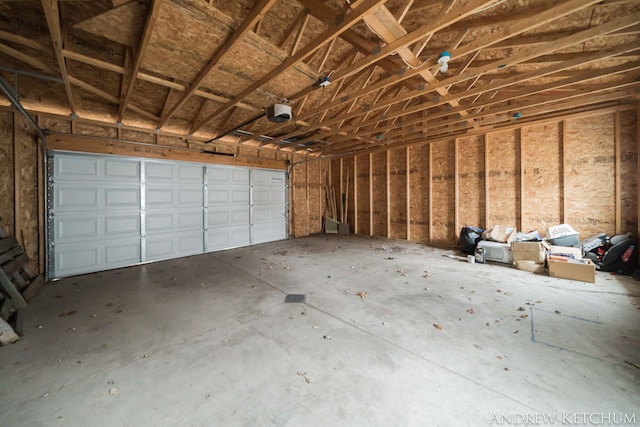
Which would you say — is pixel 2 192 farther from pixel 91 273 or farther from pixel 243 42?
pixel 243 42

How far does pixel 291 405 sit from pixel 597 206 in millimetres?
6692

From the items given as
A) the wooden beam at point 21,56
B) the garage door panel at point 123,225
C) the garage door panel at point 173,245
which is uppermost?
the wooden beam at point 21,56

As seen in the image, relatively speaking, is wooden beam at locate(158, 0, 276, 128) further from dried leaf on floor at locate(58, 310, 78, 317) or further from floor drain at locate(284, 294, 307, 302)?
dried leaf on floor at locate(58, 310, 78, 317)

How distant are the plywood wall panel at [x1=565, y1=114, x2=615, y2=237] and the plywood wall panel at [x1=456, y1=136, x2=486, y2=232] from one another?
5.03ft

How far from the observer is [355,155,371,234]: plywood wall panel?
8.30 meters

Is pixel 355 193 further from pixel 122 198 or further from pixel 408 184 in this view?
pixel 122 198

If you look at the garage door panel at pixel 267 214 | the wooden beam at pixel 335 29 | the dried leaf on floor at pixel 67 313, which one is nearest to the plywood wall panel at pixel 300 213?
the garage door panel at pixel 267 214

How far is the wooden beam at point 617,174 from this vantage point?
167 inches

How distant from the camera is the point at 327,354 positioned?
199cm

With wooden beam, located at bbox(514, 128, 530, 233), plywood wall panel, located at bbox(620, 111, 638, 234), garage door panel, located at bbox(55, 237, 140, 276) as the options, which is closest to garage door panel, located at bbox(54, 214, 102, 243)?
garage door panel, located at bbox(55, 237, 140, 276)

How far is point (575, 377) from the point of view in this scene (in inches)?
66.5

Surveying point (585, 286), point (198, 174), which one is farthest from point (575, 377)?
point (198, 174)

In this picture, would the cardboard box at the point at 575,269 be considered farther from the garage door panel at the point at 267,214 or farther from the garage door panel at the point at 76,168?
the garage door panel at the point at 76,168

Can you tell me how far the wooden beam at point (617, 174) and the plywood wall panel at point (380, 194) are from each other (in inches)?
190
